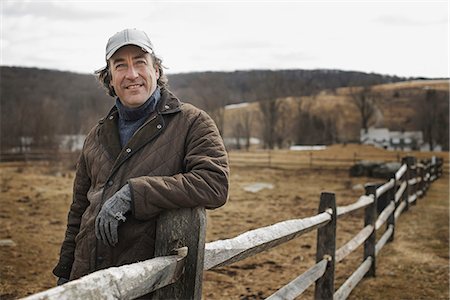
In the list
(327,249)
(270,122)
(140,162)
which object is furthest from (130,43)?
(270,122)

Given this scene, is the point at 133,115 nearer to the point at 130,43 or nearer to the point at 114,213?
the point at 130,43

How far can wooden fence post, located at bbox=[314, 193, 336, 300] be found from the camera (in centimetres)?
403

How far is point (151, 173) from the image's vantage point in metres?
1.99

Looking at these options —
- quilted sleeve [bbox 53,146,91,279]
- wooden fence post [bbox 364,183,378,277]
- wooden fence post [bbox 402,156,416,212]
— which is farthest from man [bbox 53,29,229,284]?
wooden fence post [bbox 402,156,416,212]

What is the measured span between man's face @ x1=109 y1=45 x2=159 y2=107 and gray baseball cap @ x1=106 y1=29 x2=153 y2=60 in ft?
0.13

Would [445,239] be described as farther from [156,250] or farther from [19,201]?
[19,201]

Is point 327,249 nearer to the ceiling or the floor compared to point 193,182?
nearer to the floor

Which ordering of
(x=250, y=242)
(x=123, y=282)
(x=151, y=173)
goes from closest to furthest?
(x=123, y=282) → (x=151, y=173) → (x=250, y=242)

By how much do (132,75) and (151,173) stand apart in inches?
18.0

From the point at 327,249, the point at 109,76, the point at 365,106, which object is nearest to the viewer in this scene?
the point at 109,76

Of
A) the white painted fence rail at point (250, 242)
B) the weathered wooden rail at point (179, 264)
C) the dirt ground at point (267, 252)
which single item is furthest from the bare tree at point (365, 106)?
the weathered wooden rail at point (179, 264)

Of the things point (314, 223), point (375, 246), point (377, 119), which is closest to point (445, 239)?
point (375, 246)

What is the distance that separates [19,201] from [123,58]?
11.2m

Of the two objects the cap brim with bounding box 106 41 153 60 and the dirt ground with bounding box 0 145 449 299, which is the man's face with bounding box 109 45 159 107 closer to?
the cap brim with bounding box 106 41 153 60
